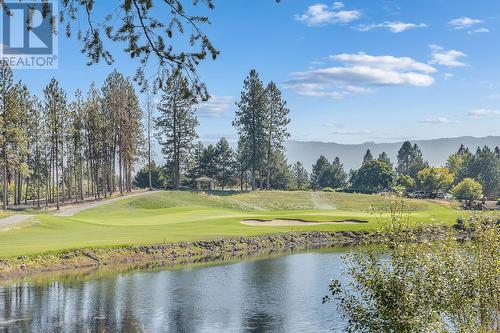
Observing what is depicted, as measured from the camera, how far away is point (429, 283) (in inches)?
551

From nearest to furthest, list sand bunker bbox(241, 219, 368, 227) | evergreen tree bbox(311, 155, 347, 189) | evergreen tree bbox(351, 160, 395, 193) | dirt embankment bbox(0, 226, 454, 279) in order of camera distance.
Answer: dirt embankment bbox(0, 226, 454, 279) < sand bunker bbox(241, 219, 368, 227) < evergreen tree bbox(351, 160, 395, 193) < evergreen tree bbox(311, 155, 347, 189)

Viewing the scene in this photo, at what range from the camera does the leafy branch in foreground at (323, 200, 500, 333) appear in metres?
13.9

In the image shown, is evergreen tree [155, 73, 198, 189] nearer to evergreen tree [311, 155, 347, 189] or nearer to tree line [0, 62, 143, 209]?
tree line [0, 62, 143, 209]

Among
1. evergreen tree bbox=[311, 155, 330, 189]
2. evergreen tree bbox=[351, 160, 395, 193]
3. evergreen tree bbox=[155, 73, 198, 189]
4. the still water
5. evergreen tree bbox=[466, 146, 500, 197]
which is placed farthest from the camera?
evergreen tree bbox=[311, 155, 330, 189]

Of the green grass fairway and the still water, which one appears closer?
the still water

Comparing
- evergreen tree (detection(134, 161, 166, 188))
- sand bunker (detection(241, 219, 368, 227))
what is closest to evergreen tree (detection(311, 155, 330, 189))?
evergreen tree (detection(134, 161, 166, 188))

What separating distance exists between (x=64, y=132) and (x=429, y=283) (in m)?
77.5

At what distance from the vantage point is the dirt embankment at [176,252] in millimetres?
37281

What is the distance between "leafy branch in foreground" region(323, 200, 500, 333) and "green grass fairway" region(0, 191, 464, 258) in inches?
171

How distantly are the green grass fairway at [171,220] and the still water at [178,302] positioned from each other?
593cm

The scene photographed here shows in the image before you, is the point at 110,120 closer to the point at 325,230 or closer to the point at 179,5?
the point at 325,230

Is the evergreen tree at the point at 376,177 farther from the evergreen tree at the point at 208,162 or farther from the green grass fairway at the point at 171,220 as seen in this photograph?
the green grass fairway at the point at 171,220

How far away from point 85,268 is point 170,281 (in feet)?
25.6

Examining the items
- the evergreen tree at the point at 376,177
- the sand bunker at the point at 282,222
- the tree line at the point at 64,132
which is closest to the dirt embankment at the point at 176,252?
the sand bunker at the point at 282,222
